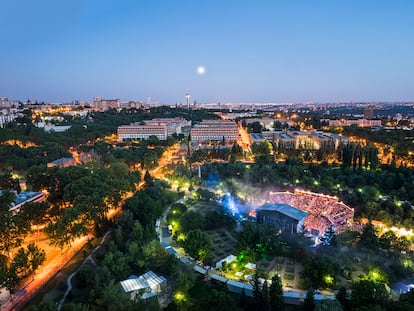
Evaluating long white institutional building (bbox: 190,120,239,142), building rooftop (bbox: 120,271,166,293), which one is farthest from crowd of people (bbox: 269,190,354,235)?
long white institutional building (bbox: 190,120,239,142)

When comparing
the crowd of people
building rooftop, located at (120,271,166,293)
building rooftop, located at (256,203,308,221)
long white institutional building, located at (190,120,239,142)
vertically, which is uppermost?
long white institutional building, located at (190,120,239,142)

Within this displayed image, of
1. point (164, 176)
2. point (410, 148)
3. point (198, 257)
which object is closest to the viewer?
point (198, 257)

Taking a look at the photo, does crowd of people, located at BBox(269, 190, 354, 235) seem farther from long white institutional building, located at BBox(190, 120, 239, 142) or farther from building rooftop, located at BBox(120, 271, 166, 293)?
long white institutional building, located at BBox(190, 120, 239, 142)

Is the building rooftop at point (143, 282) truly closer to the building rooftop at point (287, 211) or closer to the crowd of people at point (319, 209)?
the building rooftop at point (287, 211)

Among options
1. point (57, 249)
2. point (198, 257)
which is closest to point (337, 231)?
point (198, 257)

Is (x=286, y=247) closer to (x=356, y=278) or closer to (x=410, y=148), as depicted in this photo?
(x=356, y=278)

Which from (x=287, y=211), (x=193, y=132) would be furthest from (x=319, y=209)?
(x=193, y=132)

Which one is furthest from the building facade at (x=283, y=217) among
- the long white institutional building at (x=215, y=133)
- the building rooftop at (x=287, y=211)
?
the long white institutional building at (x=215, y=133)

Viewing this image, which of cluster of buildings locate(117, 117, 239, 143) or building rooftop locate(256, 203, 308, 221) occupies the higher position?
cluster of buildings locate(117, 117, 239, 143)

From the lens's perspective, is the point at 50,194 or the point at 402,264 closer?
the point at 402,264
